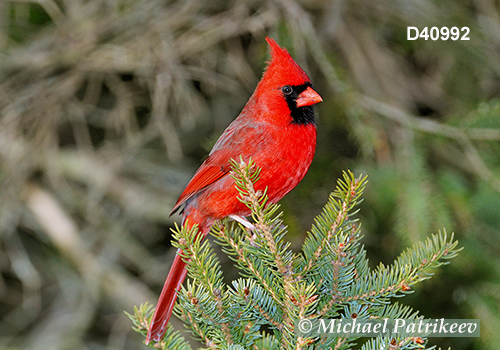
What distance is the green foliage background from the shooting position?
2188 millimetres

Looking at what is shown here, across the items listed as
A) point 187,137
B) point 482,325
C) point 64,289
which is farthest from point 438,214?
point 64,289

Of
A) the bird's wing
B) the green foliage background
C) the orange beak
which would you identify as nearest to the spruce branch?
the bird's wing

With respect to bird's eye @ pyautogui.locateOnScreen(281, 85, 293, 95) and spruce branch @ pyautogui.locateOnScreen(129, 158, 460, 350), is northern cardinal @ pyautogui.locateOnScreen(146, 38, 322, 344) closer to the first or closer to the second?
bird's eye @ pyautogui.locateOnScreen(281, 85, 293, 95)

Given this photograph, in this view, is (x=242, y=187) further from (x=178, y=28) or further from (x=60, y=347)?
(x=60, y=347)

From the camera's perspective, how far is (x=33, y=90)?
2771mm

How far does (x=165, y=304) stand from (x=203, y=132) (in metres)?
2.02

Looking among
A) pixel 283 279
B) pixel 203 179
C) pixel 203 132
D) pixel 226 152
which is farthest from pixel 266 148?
pixel 203 132

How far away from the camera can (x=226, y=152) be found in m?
1.95

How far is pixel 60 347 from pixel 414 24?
2.70 metres

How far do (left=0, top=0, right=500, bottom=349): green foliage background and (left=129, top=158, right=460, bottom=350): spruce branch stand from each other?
28.8 inches

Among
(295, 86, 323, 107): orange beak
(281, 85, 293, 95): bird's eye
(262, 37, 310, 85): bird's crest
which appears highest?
(262, 37, 310, 85): bird's crest

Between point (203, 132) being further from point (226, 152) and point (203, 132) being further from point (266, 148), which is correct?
point (266, 148)

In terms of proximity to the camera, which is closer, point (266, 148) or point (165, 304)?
point (165, 304)

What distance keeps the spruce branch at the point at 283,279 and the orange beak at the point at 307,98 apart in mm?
631
